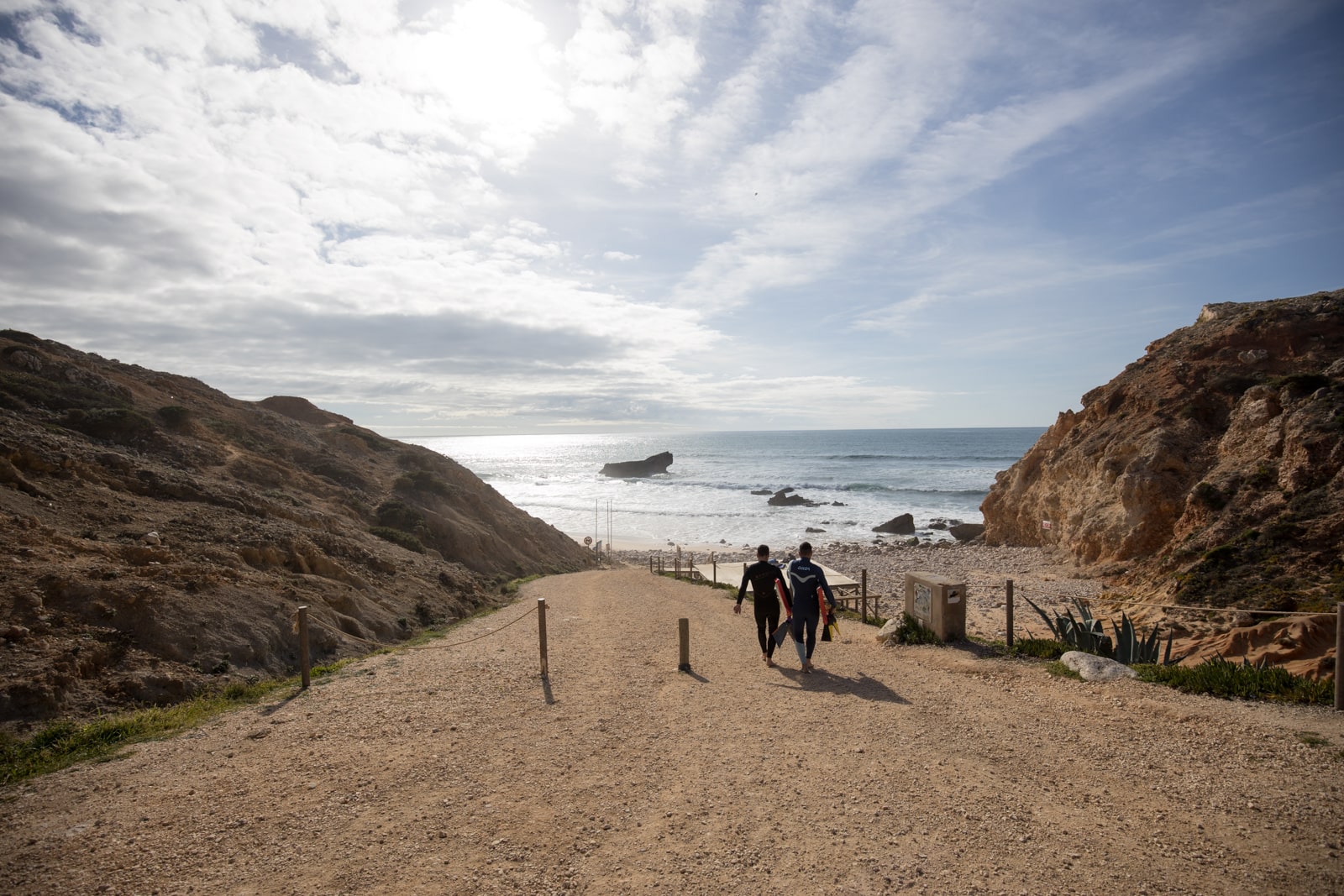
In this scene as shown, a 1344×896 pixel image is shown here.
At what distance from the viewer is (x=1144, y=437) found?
828 inches

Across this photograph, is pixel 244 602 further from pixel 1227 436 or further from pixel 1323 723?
pixel 1227 436

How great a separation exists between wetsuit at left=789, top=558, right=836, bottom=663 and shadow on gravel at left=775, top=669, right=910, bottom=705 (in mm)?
257

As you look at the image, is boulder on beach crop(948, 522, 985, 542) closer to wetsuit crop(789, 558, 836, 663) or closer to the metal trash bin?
the metal trash bin

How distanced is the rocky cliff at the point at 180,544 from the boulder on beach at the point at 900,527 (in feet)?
86.8

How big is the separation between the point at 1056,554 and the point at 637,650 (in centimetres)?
2116

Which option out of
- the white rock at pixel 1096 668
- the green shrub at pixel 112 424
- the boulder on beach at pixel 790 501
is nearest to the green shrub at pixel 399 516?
the green shrub at pixel 112 424

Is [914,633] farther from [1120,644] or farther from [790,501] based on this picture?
[790,501]

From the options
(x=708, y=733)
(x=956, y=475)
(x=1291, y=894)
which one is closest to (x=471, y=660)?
(x=708, y=733)

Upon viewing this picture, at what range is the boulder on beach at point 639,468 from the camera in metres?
96.6

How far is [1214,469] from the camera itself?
715 inches

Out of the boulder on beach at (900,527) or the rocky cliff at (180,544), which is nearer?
the rocky cliff at (180,544)

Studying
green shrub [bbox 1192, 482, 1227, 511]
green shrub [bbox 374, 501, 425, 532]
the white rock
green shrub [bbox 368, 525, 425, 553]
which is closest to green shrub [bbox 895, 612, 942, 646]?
the white rock

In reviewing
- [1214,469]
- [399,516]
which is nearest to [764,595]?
[399,516]

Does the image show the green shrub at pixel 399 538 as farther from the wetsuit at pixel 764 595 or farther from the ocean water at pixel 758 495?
the ocean water at pixel 758 495
